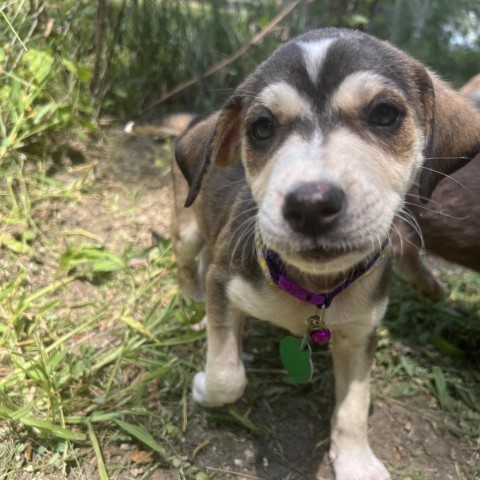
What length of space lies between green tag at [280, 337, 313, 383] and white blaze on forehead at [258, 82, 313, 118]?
87 cm

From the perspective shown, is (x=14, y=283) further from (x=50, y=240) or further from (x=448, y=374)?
(x=448, y=374)

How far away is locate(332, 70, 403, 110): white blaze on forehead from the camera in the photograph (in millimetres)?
1804

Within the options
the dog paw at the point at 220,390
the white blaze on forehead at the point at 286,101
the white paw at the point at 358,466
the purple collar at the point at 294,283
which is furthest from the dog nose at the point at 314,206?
the white paw at the point at 358,466

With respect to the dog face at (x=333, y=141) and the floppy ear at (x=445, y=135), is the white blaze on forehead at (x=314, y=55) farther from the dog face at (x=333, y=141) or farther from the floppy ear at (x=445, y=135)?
the floppy ear at (x=445, y=135)

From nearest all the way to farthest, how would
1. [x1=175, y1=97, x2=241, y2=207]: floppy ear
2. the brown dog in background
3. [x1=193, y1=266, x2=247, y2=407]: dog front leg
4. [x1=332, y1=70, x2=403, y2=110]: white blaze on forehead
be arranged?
[x1=332, y1=70, x2=403, y2=110]: white blaze on forehead < [x1=175, y1=97, x2=241, y2=207]: floppy ear < [x1=193, y1=266, x2=247, y2=407]: dog front leg < the brown dog in background

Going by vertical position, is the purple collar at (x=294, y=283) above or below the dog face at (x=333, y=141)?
below

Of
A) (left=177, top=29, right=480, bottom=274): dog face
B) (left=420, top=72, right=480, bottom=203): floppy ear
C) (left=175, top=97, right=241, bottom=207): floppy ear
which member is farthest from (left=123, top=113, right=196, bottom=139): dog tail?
(left=420, top=72, right=480, bottom=203): floppy ear

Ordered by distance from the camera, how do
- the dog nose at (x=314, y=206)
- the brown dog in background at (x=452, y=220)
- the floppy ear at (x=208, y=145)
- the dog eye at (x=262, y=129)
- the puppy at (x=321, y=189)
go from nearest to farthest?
1. the dog nose at (x=314, y=206)
2. the puppy at (x=321, y=189)
3. the dog eye at (x=262, y=129)
4. the floppy ear at (x=208, y=145)
5. the brown dog in background at (x=452, y=220)

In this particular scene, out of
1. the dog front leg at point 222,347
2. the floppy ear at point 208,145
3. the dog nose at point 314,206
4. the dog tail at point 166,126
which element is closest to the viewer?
the dog nose at point 314,206

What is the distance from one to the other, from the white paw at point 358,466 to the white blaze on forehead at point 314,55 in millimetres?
1507

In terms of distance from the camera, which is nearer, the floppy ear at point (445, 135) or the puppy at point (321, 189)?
the puppy at point (321, 189)

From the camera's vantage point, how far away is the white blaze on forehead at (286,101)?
1.83m

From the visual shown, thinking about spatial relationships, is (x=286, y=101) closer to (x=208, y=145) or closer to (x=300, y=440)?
(x=208, y=145)

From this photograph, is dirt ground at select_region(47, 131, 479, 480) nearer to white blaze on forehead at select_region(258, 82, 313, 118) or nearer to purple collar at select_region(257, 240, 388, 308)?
purple collar at select_region(257, 240, 388, 308)
